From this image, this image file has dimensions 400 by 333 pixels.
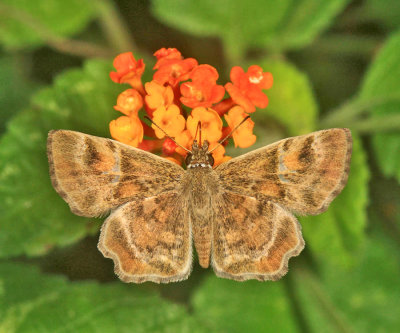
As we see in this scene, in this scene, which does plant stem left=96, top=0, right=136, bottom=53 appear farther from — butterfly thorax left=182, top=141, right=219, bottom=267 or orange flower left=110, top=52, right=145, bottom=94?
butterfly thorax left=182, top=141, right=219, bottom=267

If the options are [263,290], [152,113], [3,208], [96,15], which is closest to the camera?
[152,113]

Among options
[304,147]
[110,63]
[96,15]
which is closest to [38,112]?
[110,63]

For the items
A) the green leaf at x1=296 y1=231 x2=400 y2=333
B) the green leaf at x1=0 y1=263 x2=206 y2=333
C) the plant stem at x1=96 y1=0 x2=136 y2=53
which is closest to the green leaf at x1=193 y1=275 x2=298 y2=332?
the green leaf at x1=296 y1=231 x2=400 y2=333

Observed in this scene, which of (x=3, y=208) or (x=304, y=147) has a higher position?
(x=304, y=147)

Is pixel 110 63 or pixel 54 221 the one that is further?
pixel 110 63

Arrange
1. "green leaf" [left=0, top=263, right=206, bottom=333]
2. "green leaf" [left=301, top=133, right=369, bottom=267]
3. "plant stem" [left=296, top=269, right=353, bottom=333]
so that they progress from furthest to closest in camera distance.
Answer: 1. "plant stem" [left=296, top=269, right=353, bottom=333]
2. "green leaf" [left=301, top=133, right=369, bottom=267]
3. "green leaf" [left=0, top=263, right=206, bottom=333]

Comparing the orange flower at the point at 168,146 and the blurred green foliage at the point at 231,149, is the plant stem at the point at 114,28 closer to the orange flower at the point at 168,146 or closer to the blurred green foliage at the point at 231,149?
the blurred green foliage at the point at 231,149

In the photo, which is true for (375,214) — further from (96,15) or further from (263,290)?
(96,15)
